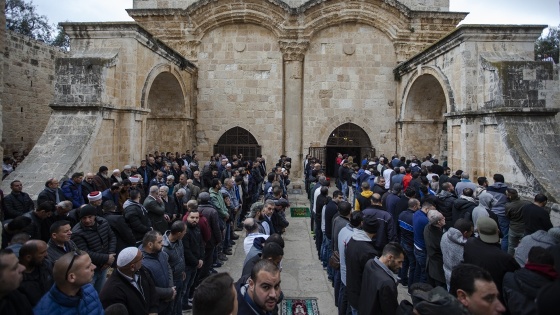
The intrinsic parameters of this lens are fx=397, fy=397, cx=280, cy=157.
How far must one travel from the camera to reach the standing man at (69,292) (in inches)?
115

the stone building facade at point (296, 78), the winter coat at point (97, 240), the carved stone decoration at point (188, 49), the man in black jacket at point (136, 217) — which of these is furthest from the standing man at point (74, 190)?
the carved stone decoration at point (188, 49)

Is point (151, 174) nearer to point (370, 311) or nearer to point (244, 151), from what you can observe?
point (244, 151)

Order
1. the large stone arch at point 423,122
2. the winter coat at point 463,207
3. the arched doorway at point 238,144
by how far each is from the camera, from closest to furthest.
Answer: the winter coat at point 463,207 → the large stone arch at point 423,122 → the arched doorway at point 238,144

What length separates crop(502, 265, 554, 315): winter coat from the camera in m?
3.14

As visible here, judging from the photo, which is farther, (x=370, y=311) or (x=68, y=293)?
(x=370, y=311)

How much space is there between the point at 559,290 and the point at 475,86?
8.62 m

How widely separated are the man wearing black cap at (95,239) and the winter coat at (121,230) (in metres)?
0.30

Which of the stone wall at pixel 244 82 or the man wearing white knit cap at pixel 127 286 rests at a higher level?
the stone wall at pixel 244 82

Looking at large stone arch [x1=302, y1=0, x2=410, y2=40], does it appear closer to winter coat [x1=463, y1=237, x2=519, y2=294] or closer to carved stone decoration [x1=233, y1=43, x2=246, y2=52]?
carved stone decoration [x1=233, y1=43, x2=246, y2=52]

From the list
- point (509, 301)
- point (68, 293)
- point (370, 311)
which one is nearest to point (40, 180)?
point (68, 293)

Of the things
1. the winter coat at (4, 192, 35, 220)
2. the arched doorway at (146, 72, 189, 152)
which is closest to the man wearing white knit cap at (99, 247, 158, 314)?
the winter coat at (4, 192, 35, 220)

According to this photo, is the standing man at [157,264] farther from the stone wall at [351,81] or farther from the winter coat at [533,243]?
the stone wall at [351,81]

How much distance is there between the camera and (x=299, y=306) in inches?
230

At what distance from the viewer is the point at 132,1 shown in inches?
645
